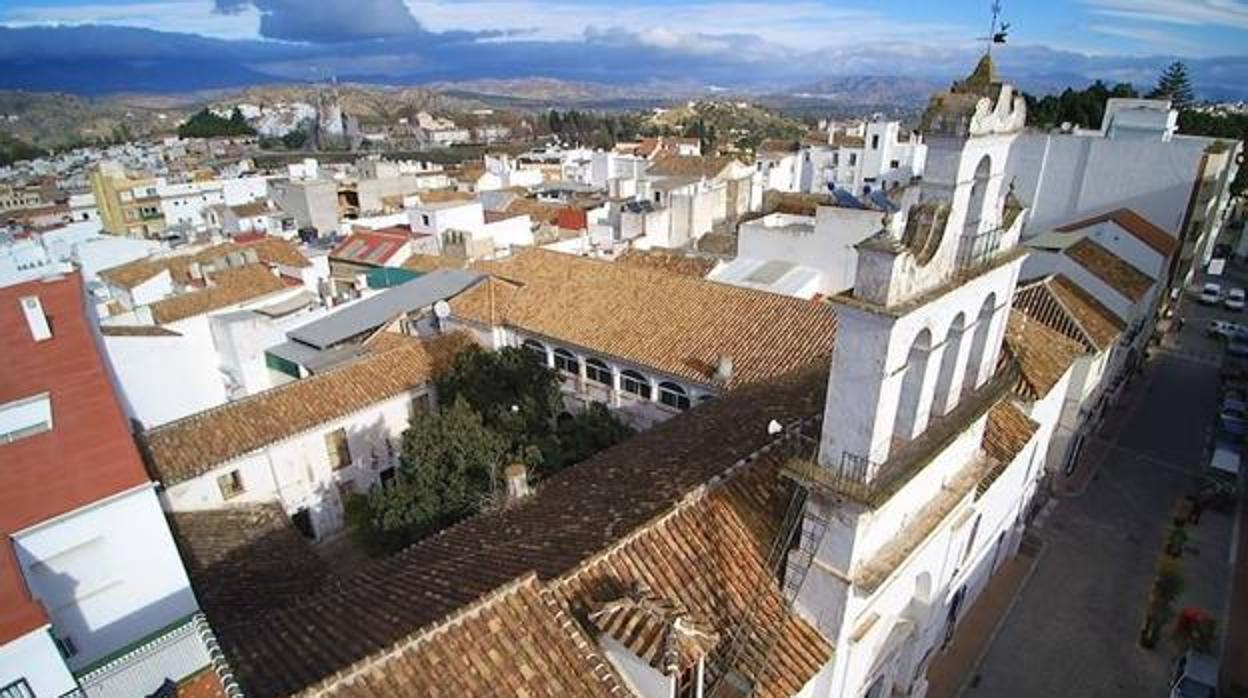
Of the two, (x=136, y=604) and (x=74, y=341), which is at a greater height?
(x=74, y=341)

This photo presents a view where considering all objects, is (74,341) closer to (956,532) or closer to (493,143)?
(956,532)

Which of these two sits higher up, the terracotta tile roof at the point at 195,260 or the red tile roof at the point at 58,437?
the red tile roof at the point at 58,437

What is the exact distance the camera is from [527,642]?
838 centimetres

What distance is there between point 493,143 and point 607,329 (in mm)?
152877

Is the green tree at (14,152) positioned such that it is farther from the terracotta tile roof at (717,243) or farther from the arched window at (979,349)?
the arched window at (979,349)

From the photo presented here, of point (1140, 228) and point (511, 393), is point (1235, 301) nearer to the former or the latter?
point (1140, 228)

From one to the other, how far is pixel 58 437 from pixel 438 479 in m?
8.42

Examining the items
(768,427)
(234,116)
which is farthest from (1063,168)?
(234,116)

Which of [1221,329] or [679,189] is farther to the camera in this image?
[679,189]

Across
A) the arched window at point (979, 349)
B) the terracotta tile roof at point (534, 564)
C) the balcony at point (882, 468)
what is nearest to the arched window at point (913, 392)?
the balcony at point (882, 468)

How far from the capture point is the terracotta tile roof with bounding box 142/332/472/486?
19047 mm

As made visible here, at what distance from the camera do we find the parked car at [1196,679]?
1526cm

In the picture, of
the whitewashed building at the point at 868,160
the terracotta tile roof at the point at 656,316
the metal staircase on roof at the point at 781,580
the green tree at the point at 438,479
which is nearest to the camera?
the metal staircase on roof at the point at 781,580

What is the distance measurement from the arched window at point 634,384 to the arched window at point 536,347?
3.87 meters
